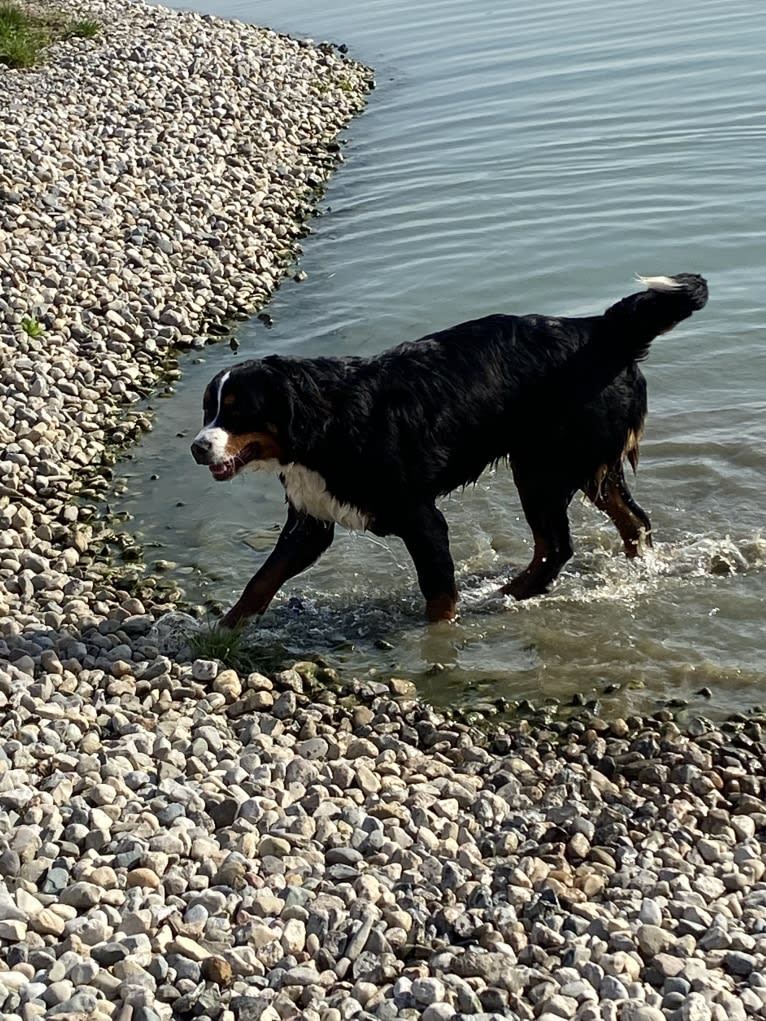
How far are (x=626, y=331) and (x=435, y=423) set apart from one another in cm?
102

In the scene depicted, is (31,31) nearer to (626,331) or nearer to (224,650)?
(626,331)

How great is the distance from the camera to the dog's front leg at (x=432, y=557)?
252 inches

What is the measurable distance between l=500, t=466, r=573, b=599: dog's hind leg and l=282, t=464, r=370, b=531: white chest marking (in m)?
0.91

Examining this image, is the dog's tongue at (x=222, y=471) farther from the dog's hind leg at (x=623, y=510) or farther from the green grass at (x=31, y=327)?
the green grass at (x=31, y=327)

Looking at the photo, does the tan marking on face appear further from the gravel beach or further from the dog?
the gravel beach

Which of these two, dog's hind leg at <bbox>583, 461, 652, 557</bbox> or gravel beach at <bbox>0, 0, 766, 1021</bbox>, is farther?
dog's hind leg at <bbox>583, 461, 652, 557</bbox>

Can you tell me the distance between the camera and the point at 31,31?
58.9 ft

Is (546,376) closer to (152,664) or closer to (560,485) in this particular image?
(560,485)

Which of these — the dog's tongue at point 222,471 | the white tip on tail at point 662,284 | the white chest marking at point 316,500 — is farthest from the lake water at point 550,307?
the white tip on tail at point 662,284

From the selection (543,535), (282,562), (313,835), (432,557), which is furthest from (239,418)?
(313,835)

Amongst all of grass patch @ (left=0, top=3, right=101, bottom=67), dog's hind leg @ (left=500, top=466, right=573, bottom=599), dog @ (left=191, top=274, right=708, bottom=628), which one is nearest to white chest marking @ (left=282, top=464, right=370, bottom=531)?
dog @ (left=191, top=274, right=708, bottom=628)

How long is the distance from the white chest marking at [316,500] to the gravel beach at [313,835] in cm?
73

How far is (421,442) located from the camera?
20.7ft

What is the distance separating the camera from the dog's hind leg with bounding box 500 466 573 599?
673 cm
